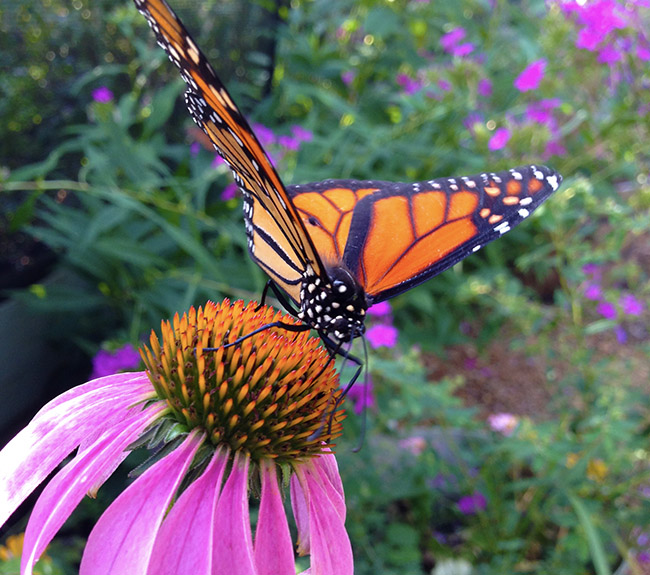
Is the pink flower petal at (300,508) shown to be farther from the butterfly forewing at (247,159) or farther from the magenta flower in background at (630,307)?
the magenta flower in background at (630,307)

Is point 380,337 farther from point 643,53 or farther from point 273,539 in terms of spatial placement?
point 643,53

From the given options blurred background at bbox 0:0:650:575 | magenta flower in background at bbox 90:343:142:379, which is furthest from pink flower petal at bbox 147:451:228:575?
magenta flower in background at bbox 90:343:142:379

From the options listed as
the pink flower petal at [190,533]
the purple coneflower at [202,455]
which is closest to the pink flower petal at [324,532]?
the purple coneflower at [202,455]

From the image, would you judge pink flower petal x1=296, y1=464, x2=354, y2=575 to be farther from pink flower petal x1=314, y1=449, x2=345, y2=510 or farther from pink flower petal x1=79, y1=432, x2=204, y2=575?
pink flower petal x1=79, y1=432, x2=204, y2=575

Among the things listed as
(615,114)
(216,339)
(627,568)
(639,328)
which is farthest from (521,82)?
(639,328)

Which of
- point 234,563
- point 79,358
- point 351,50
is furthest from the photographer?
point 351,50

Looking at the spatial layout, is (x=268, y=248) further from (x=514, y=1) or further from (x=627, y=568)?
(x=514, y=1)
